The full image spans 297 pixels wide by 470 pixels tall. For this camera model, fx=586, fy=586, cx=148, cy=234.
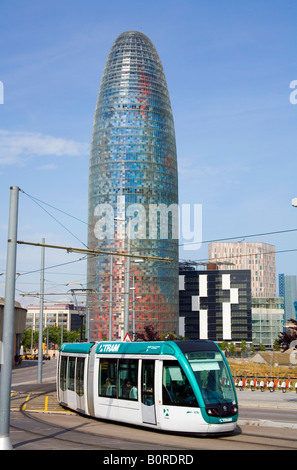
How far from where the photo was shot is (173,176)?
5753 inches

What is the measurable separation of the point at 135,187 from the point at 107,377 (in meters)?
121

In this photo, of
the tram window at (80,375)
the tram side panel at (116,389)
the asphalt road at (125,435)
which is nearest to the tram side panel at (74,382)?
the tram window at (80,375)

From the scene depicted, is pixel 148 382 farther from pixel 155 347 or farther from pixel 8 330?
pixel 8 330

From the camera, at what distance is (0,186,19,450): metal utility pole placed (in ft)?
47.8

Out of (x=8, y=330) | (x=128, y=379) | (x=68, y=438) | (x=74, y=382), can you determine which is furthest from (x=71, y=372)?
(x=8, y=330)

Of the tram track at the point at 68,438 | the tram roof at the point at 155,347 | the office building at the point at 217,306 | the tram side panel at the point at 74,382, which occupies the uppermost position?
the office building at the point at 217,306

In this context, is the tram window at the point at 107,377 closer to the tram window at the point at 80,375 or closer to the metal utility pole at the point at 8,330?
the tram window at the point at 80,375

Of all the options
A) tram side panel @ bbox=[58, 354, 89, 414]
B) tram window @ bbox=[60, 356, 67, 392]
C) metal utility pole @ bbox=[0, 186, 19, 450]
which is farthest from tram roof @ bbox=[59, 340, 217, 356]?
metal utility pole @ bbox=[0, 186, 19, 450]

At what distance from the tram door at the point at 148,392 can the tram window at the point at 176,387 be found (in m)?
0.57

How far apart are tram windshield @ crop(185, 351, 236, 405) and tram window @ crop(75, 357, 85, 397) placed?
6.46 meters

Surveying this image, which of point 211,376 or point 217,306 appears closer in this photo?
point 211,376

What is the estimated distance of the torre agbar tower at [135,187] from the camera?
460 ft

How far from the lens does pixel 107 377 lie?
2044 cm
